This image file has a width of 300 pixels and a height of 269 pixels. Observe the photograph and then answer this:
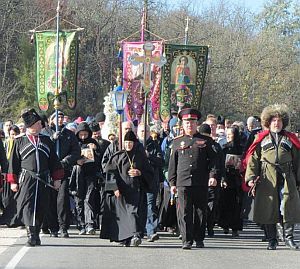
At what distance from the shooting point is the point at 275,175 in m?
12.7

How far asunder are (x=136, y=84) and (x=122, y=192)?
8409 mm

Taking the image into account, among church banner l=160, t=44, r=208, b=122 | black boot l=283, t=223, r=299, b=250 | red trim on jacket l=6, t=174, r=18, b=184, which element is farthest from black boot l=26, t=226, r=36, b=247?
church banner l=160, t=44, r=208, b=122

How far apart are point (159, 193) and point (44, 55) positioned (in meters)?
3.73

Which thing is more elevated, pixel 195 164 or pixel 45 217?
pixel 195 164

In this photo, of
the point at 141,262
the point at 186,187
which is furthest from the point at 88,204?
the point at 141,262

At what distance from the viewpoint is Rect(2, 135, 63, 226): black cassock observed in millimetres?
12555

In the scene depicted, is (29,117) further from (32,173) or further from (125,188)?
(125,188)

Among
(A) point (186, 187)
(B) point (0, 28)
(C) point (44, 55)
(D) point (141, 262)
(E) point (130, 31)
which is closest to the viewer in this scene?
(D) point (141, 262)

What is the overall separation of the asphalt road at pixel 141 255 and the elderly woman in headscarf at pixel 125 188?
29 centimetres

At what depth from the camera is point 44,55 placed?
17.0m

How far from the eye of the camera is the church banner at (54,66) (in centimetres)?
1662

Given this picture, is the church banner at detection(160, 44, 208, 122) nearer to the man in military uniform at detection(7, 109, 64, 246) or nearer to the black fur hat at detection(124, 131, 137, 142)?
the black fur hat at detection(124, 131, 137, 142)

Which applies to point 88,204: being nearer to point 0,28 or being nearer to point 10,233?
point 10,233

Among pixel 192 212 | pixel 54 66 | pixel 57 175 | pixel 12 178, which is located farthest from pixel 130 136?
pixel 54 66
